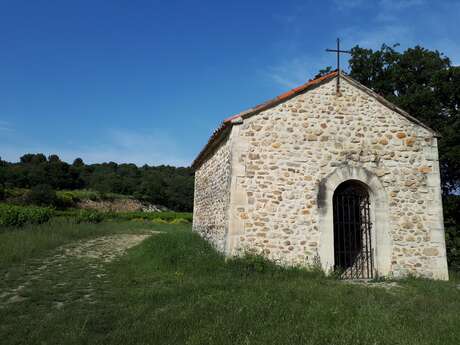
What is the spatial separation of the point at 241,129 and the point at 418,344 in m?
5.85

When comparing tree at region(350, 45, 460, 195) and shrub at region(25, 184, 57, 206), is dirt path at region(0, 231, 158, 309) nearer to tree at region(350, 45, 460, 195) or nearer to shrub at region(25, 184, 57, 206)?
tree at region(350, 45, 460, 195)

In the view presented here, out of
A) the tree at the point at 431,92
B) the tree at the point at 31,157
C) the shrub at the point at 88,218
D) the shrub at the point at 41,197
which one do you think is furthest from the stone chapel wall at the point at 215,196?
the tree at the point at 31,157

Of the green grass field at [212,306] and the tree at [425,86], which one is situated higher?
the tree at [425,86]

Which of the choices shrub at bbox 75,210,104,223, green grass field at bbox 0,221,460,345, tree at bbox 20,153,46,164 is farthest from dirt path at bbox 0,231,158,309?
tree at bbox 20,153,46,164

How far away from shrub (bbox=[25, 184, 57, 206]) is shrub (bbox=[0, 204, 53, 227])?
1087 cm

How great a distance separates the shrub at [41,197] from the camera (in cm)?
2788

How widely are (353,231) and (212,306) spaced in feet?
20.1

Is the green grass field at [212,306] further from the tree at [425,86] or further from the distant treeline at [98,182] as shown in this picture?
the distant treeline at [98,182]

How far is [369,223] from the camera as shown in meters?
8.84

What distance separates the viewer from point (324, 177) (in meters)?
8.54

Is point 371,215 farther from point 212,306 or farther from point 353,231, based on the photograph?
point 212,306

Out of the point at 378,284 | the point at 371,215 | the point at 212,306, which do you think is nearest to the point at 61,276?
the point at 212,306

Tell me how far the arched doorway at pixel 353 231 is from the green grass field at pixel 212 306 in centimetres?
141

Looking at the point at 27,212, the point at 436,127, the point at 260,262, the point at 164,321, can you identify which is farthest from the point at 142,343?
the point at 27,212
